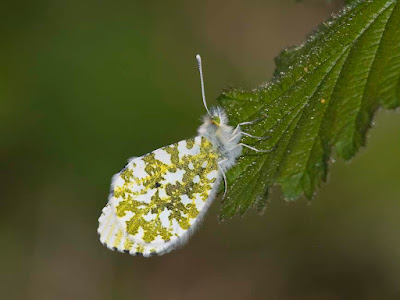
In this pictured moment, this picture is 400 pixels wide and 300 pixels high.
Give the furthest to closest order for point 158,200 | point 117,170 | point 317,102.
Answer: point 117,170 < point 158,200 < point 317,102

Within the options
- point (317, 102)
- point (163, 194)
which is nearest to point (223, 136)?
point (163, 194)

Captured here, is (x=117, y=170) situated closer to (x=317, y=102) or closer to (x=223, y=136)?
(x=223, y=136)

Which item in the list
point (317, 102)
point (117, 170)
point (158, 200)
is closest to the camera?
point (317, 102)

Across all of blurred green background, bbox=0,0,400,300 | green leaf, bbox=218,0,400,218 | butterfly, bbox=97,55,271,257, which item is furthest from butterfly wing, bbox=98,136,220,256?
blurred green background, bbox=0,0,400,300

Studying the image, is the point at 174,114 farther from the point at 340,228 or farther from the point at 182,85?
the point at 340,228

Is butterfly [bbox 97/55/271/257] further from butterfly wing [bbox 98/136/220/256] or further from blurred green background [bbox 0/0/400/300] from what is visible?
blurred green background [bbox 0/0/400/300]

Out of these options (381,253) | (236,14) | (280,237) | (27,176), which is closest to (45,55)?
(27,176)

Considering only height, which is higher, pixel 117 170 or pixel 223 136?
pixel 117 170
